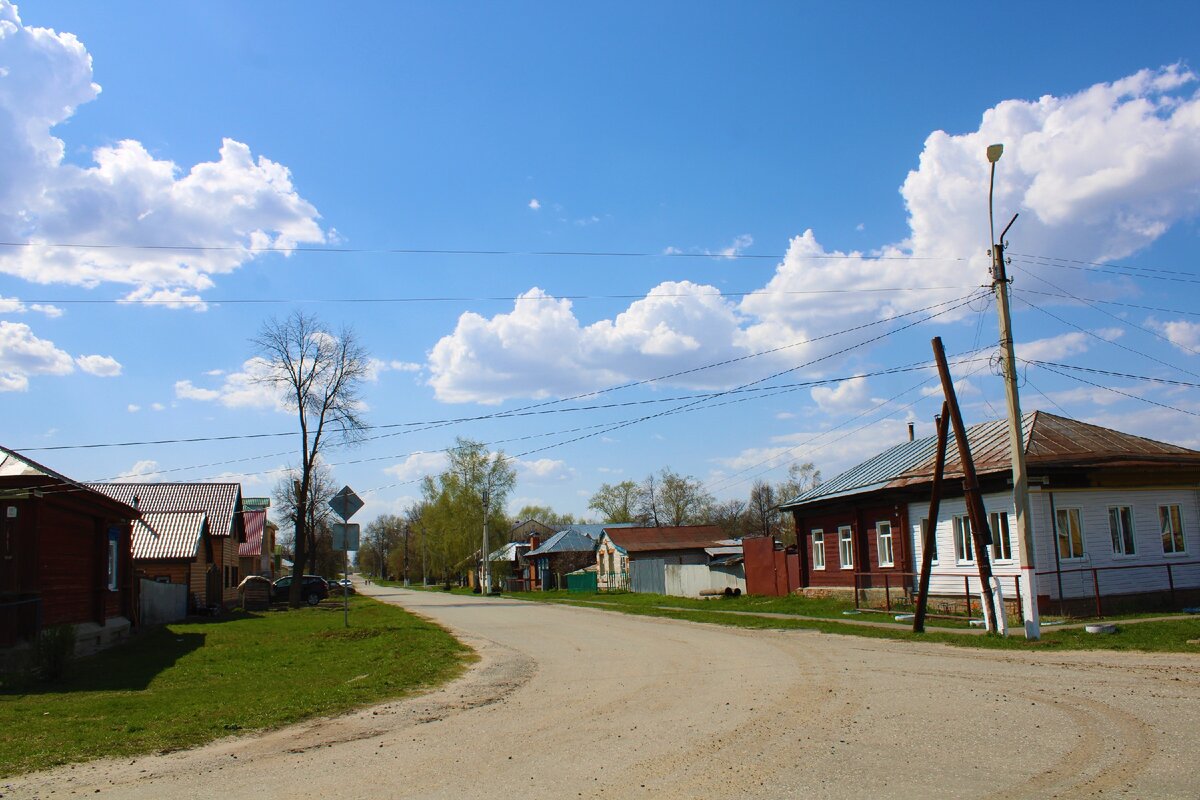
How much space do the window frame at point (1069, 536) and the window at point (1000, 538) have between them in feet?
3.62

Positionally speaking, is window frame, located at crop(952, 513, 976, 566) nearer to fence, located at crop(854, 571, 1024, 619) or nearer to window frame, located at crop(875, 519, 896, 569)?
fence, located at crop(854, 571, 1024, 619)

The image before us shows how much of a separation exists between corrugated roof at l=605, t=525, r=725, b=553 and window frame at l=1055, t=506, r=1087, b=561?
39.9 metres

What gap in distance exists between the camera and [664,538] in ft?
209

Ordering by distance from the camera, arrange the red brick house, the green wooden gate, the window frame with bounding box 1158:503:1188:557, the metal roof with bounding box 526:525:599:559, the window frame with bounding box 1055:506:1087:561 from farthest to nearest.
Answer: the metal roof with bounding box 526:525:599:559
the green wooden gate
the window frame with bounding box 1158:503:1188:557
the window frame with bounding box 1055:506:1087:561
the red brick house

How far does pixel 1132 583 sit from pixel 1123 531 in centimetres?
132

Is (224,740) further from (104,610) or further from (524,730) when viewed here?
(104,610)

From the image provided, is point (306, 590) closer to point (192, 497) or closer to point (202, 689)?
point (192, 497)

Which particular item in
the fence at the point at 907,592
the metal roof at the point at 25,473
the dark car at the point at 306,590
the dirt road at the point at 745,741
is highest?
the metal roof at the point at 25,473

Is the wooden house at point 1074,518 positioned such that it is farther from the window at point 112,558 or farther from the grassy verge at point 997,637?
the window at point 112,558

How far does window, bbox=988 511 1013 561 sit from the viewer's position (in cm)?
2272

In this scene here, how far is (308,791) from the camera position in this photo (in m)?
6.69

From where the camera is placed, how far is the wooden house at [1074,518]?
2172 cm

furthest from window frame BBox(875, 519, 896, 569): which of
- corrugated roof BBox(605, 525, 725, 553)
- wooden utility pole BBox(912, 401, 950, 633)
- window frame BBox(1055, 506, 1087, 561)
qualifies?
corrugated roof BBox(605, 525, 725, 553)

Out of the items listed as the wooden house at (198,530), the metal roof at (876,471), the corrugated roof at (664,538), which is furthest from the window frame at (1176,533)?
the corrugated roof at (664,538)
